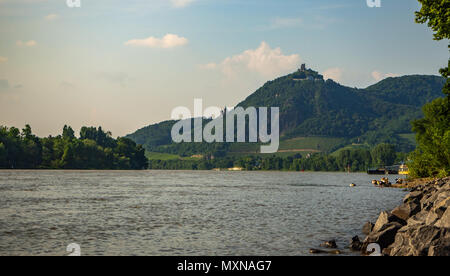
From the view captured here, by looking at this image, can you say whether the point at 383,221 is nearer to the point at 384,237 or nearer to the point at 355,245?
the point at 355,245

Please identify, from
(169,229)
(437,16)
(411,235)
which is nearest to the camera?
(411,235)

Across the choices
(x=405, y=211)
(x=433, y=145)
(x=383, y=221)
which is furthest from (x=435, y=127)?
(x=383, y=221)

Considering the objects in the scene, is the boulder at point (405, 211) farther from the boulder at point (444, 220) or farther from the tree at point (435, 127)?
the tree at point (435, 127)

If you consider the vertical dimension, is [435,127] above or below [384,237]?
above

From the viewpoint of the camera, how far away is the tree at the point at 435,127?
42125 millimetres

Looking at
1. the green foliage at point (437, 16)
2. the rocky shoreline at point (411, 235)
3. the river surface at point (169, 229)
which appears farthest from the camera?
the green foliage at point (437, 16)

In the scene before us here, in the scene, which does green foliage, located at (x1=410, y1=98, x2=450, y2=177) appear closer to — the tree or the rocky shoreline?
the tree

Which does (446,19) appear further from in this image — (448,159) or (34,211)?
(448,159)

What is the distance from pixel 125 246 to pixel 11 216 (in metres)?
19.0

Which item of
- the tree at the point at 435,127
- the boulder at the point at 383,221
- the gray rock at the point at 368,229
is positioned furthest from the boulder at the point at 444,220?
the tree at the point at 435,127

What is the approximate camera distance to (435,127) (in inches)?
3770

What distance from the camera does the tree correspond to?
42125 millimetres

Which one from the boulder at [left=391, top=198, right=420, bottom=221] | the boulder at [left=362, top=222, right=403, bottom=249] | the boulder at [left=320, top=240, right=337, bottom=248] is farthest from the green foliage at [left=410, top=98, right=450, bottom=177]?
the boulder at [left=320, top=240, right=337, bottom=248]
